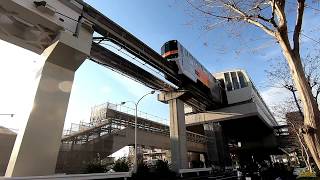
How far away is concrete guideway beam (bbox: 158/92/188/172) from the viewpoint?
24.3 meters

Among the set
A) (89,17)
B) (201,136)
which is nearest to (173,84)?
(89,17)

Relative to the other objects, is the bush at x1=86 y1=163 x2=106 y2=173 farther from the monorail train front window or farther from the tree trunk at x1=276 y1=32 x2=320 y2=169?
the tree trunk at x1=276 y1=32 x2=320 y2=169

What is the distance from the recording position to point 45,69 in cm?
1350

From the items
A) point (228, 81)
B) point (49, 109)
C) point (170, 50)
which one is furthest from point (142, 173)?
point (228, 81)

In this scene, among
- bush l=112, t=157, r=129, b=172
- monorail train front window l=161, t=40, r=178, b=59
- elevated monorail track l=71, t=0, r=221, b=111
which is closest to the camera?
elevated monorail track l=71, t=0, r=221, b=111

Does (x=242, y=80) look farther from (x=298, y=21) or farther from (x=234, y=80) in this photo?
(x=298, y=21)

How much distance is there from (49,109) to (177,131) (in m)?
14.8

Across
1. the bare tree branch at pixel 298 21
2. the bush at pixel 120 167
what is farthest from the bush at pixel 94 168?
the bare tree branch at pixel 298 21

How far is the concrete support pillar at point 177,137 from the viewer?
79.8ft

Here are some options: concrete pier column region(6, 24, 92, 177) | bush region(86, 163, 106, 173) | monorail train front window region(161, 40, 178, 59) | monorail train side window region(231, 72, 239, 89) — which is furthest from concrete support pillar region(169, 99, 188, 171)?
monorail train side window region(231, 72, 239, 89)

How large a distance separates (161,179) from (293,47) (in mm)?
16761

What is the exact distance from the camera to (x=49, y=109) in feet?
42.9

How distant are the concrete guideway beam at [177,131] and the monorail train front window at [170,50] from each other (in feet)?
13.9

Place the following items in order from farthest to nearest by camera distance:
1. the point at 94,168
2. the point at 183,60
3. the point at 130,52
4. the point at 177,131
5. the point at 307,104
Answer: the point at 183,60, the point at 177,131, the point at 130,52, the point at 94,168, the point at 307,104
